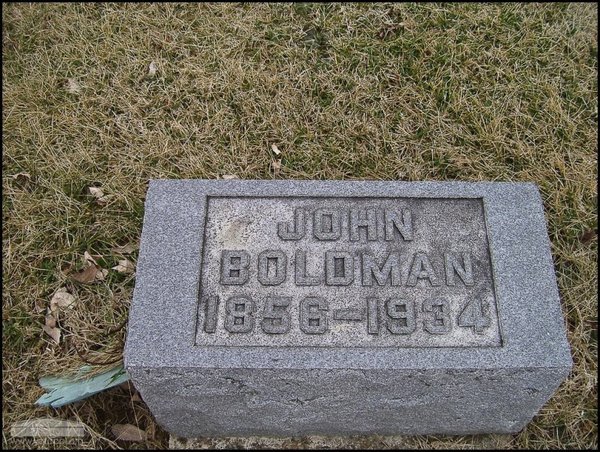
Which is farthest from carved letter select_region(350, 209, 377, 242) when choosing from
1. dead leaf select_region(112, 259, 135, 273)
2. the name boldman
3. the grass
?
dead leaf select_region(112, 259, 135, 273)

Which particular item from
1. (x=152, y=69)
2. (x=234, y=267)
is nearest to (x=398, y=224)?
(x=234, y=267)

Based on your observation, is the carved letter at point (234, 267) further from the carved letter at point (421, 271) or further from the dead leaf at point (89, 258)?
the dead leaf at point (89, 258)

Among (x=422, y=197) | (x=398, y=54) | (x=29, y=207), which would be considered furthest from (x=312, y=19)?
(x=29, y=207)

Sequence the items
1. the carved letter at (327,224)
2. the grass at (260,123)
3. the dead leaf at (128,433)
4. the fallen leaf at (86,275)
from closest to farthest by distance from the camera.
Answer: the carved letter at (327,224), the dead leaf at (128,433), the grass at (260,123), the fallen leaf at (86,275)

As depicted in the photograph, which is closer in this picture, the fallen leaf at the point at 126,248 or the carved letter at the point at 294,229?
the carved letter at the point at 294,229

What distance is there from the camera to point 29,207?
3.15 metres

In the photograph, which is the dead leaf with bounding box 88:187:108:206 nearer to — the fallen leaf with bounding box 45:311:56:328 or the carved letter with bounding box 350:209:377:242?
the fallen leaf with bounding box 45:311:56:328

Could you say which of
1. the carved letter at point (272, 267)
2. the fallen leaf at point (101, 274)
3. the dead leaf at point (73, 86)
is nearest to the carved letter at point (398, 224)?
the carved letter at point (272, 267)

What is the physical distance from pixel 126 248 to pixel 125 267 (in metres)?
0.12

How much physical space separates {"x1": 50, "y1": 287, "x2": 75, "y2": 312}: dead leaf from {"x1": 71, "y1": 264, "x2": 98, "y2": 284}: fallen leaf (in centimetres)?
9

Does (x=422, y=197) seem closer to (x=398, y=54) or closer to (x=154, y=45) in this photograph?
(x=398, y=54)

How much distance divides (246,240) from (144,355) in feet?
2.01

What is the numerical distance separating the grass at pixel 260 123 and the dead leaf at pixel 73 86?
0.02 meters

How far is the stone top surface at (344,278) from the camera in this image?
215 cm
